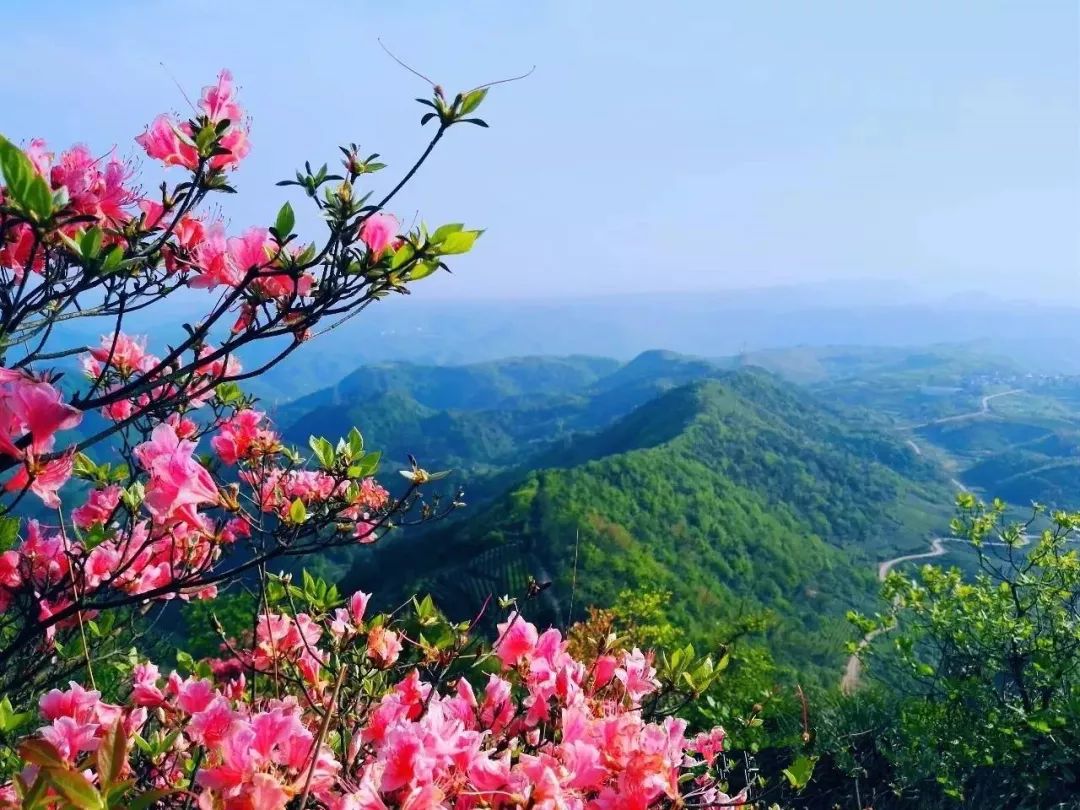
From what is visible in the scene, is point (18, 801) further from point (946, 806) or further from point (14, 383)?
point (946, 806)

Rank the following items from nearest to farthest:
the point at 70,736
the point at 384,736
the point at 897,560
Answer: the point at 70,736 → the point at 384,736 → the point at 897,560

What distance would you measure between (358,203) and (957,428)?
340 ft

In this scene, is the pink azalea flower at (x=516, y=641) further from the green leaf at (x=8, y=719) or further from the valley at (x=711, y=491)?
the green leaf at (x=8, y=719)

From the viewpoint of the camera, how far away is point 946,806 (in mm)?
5074

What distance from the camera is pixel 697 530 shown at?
40.6 metres

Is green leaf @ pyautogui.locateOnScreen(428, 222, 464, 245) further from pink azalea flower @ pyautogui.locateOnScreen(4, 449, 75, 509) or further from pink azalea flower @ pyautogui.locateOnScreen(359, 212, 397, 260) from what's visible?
pink azalea flower @ pyautogui.locateOnScreen(4, 449, 75, 509)

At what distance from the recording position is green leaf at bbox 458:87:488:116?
5.34ft

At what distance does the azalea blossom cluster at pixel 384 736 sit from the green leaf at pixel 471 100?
1.26m

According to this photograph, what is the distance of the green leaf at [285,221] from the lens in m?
1.56

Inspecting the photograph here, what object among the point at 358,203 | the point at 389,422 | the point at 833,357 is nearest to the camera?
the point at 358,203

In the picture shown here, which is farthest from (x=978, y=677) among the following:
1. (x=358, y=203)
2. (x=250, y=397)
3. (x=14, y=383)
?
(x=14, y=383)

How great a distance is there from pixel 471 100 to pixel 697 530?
40.8 metres

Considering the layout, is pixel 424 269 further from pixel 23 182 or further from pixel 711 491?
pixel 711 491

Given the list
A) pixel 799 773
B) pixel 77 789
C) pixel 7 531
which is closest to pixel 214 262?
pixel 7 531
